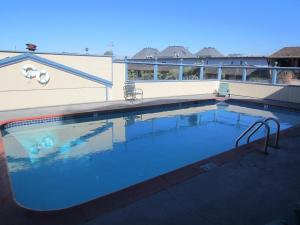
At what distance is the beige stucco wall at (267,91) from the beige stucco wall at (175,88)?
1.23 metres

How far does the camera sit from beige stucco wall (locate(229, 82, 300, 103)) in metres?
11.0

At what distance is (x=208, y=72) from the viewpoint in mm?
14305

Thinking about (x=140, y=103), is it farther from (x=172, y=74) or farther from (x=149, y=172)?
(x=149, y=172)

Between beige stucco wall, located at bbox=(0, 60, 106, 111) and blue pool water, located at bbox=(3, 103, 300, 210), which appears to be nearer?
blue pool water, located at bbox=(3, 103, 300, 210)

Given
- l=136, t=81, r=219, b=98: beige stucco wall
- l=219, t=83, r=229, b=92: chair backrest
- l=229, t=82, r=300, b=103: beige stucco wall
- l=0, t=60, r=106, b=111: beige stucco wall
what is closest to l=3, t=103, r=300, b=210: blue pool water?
l=229, t=82, r=300, b=103: beige stucco wall

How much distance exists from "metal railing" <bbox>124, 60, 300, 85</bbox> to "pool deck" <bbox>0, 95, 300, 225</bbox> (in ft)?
25.2

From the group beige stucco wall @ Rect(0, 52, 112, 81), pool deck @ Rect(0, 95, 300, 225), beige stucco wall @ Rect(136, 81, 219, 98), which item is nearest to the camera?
pool deck @ Rect(0, 95, 300, 225)

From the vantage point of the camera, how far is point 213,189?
3.27 m

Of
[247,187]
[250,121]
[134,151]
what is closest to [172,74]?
[250,121]

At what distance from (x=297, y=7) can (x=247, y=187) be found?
14166mm

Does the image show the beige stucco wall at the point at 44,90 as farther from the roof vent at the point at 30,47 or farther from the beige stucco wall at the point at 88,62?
the roof vent at the point at 30,47

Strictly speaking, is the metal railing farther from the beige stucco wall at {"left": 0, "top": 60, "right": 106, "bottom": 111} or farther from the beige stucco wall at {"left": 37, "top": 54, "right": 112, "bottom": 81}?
the beige stucco wall at {"left": 0, "top": 60, "right": 106, "bottom": 111}

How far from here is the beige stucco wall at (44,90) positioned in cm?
830

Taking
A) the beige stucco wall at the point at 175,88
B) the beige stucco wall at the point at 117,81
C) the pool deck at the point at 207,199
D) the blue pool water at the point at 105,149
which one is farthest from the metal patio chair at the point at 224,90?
the pool deck at the point at 207,199
